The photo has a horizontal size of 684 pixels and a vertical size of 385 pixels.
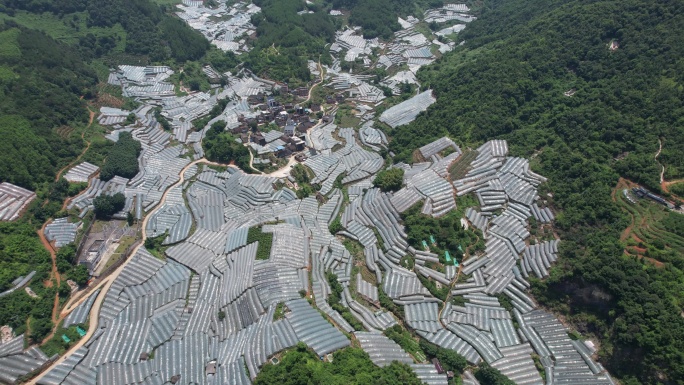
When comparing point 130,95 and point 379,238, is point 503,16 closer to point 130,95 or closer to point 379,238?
point 379,238

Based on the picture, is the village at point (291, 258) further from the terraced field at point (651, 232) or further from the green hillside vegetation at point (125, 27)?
the green hillside vegetation at point (125, 27)

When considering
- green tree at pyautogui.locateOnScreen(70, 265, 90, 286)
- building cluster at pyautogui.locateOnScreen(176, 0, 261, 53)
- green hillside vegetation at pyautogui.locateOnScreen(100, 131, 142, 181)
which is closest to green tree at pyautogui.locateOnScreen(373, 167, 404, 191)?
green tree at pyautogui.locateOnScreen(70, 265, 90, 286)

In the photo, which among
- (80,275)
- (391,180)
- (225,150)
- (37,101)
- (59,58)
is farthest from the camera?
(59,58)

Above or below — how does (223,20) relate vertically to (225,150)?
above

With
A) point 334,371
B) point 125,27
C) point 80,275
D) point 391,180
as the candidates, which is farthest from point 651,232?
point 125,27

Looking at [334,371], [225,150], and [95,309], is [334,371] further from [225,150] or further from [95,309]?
[225,150]

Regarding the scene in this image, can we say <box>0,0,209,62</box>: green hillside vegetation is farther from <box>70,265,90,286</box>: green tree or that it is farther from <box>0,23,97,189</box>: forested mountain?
<box>70,265,90,286</box>: green tree

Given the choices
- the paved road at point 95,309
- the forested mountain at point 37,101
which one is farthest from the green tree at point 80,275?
the forested mountain at point 37,101
